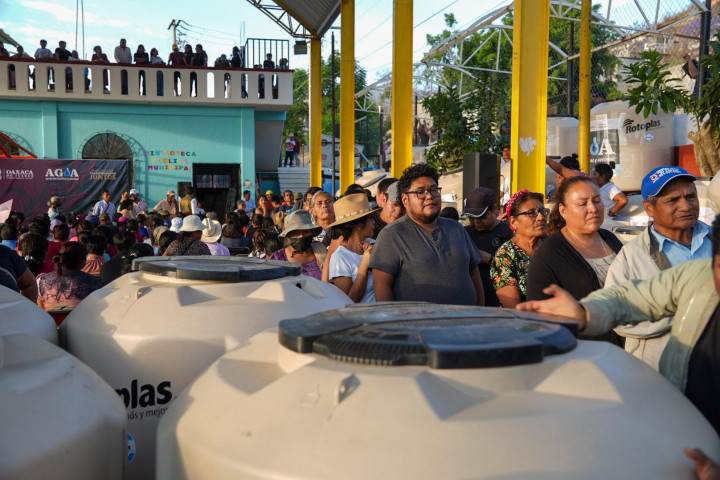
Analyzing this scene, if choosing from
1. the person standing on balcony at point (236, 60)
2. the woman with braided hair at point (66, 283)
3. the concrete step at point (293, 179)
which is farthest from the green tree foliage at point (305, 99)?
the woman with braided hair at point (66, 283)

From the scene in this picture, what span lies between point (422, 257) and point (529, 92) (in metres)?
5.22

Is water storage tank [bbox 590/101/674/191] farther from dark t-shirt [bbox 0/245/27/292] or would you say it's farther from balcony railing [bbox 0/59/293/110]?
dark t-shirt [bbox 0/245/27/292]

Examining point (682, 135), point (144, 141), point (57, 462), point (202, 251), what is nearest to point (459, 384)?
point (57, 462)

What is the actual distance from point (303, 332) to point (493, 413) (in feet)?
1.70

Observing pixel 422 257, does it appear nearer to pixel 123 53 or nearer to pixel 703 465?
pixel 703 465

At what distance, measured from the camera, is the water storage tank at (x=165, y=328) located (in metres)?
2.50

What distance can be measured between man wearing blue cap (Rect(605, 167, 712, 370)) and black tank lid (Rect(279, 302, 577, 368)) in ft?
4.05

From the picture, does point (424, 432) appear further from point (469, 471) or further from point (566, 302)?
point (566, 302)

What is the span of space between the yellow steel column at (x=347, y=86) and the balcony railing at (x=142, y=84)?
5.79 metres

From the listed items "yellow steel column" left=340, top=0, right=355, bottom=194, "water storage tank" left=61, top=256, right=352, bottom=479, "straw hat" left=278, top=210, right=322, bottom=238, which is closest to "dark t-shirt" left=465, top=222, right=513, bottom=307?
"straw hat" left=278, top=210, right=322, bottom=238

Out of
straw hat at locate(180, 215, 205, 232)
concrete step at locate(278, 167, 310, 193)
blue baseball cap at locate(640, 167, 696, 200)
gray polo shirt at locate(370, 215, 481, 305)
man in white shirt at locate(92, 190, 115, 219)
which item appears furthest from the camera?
concrete step at locate(278, 167, 310, 193)

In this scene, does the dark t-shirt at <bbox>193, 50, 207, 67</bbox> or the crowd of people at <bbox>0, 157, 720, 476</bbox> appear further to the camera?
the dark t-shirt at <bbox>193, 50, 207, 67</bbox>

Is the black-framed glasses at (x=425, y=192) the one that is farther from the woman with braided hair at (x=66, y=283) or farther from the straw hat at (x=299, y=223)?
the woman with braided hair at (x=66, y=283)

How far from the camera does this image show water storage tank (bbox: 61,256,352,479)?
250cm
